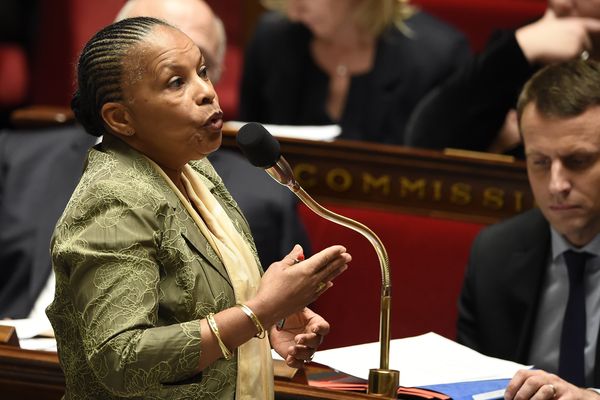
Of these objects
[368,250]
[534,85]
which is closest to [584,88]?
[534,85]

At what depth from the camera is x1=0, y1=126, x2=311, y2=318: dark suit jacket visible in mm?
2070

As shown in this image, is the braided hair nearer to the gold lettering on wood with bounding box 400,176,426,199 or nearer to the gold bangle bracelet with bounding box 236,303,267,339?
the gold bangle bracelet with bounding box 236,303,267,339

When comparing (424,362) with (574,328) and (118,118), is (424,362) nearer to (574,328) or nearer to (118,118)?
(574,328)

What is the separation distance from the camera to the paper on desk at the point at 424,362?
1460 mm

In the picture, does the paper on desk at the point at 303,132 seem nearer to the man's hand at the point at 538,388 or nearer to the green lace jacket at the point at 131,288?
the man's hand at the point at 538,388

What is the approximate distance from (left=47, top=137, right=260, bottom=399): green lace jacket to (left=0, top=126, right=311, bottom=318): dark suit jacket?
87cm

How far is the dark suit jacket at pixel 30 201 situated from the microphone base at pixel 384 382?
2.91 feet

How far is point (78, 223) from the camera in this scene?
1110 mm

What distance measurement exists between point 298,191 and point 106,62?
0.72 feet

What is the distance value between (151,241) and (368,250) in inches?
42.0

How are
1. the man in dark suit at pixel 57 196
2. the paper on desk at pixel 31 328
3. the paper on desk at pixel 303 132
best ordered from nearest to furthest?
the paper on desk at pixel 31 328, the man in dark suit at pixel 57 196, the paper on desk at pixel 303 132

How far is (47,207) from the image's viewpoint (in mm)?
2131

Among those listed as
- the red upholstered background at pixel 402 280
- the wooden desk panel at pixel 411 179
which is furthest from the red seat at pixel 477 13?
the red upholstered background at pixel 402 280

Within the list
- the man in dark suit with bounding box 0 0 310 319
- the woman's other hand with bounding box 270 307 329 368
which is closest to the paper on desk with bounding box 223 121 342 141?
the man in dark suit with bounding box 0 0 310 319
